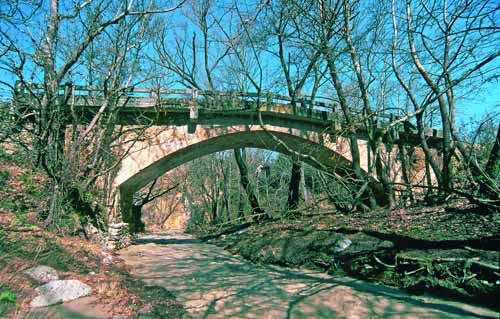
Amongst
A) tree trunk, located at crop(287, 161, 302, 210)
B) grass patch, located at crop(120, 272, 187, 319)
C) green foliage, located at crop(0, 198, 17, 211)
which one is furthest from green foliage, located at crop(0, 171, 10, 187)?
tree trunk, located at crop(287, 161, 302, 210)

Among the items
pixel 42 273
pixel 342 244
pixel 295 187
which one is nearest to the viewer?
pixel 42 273

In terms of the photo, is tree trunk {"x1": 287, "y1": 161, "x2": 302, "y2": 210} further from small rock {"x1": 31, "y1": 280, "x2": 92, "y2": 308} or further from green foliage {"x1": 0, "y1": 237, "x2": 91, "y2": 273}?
small rock {"x1": 31, "y1": 280, "x2": 92, "y2": 308}

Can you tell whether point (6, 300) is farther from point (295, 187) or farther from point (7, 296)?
point (295, 187)

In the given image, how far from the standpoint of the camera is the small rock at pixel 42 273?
14.9 feet

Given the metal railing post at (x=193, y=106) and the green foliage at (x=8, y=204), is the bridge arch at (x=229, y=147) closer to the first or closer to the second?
the metal railing post at (x=193, y=106)

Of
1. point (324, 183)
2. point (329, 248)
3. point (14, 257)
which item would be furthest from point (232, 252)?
point (14, 257)

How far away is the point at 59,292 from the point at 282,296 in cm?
265

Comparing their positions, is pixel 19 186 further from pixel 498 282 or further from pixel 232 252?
pixel 498 282

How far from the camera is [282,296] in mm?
4676

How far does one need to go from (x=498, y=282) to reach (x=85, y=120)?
368 inches

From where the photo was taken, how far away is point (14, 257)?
496 cm

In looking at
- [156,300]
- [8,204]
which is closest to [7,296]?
[156,300]

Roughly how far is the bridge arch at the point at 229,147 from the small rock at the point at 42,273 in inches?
213

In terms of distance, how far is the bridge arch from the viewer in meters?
10.5
